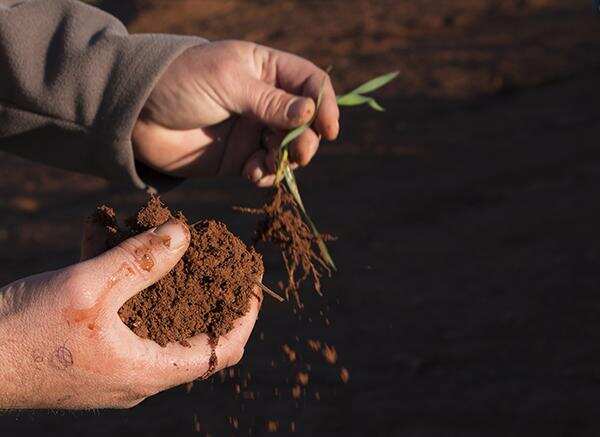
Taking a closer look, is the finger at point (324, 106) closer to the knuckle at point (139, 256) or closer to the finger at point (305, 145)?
the finger at point (305, 145)

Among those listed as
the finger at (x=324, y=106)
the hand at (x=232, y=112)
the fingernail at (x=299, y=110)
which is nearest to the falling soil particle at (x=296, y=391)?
the hand at (x=232, y=112)

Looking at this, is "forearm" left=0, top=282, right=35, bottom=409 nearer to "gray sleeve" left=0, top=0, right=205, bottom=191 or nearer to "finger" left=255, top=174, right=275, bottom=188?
"gray sleeve" left=0, top=0, right=205, bottom=191

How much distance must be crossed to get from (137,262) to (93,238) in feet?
1.10

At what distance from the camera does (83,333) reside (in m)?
2.26

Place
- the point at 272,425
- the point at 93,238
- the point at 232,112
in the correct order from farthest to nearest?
the point at 272,425 < the point at 232,112 < the point at 93,238

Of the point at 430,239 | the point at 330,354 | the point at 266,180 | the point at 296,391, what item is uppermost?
the point at 266,180

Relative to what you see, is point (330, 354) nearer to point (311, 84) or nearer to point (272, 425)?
point (311, 84)

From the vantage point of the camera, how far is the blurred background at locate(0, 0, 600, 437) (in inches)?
159

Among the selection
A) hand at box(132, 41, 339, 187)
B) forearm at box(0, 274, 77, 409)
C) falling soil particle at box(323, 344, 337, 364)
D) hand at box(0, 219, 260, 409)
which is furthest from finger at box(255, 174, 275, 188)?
forearm at box(0, 274, 77, 409)

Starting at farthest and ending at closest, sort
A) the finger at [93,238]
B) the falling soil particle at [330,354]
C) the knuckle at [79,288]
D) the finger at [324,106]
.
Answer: the finger at [324,106]
the falling soil particle at [330,354]
the finger at [93,238]
the knuckle at [79,288]

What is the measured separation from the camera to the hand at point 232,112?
114 inches

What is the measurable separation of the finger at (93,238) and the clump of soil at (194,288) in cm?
4

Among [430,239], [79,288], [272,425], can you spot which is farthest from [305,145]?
[430,239]

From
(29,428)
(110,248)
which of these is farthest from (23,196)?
(110,248)
